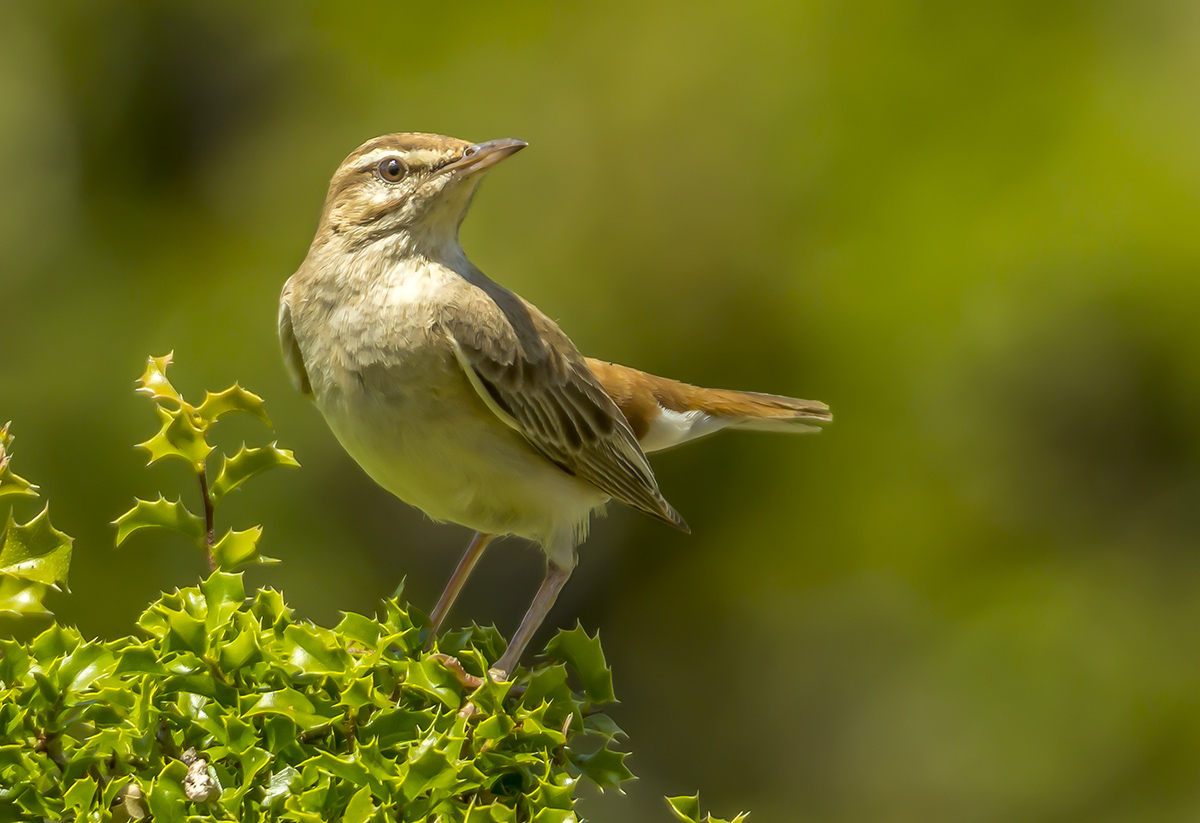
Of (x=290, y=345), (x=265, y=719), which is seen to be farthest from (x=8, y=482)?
(x=290, y=345)

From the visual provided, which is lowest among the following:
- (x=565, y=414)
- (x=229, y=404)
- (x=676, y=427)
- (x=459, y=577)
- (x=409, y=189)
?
(x=459, y=577)

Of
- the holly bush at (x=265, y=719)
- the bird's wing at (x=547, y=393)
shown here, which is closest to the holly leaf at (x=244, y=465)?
the holly bush at (x=265, y=719)

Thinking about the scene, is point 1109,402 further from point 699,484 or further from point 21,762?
point 21,762

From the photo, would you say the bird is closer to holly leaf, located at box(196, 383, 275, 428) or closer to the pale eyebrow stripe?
the pale eyebrow stripe

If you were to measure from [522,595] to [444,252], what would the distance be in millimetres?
5203

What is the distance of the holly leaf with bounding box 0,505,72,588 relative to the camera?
7.27 feet

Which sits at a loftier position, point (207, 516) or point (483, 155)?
point (483, 155)

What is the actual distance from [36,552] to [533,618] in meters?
1.28

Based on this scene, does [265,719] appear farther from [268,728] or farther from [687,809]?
[687,809]

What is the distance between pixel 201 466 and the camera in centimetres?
252

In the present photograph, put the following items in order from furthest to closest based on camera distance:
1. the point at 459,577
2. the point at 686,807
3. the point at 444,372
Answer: the point at 459,577 → the point at 444,372 → the point at 686,807

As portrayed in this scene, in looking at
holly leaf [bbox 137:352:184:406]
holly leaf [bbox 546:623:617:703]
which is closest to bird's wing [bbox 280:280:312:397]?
holly leaf [bbox 137:352:184:406]

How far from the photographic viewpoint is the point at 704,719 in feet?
28.8

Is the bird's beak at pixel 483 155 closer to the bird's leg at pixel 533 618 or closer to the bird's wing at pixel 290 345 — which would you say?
the bird's wing at pixel 290 345
